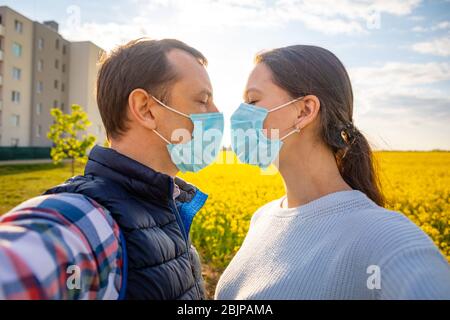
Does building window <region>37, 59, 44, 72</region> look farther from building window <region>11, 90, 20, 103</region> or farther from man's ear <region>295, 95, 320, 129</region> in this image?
man's ear <region>295, 95, 320, 129</region>

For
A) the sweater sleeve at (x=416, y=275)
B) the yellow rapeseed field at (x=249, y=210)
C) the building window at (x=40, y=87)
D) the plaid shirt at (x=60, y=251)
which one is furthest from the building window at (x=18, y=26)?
the sweater sleeve at (x=416, y=275)

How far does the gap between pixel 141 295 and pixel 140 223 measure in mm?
278

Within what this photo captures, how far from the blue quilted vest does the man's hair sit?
239 millimetres

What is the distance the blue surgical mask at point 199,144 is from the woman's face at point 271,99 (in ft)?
0.87

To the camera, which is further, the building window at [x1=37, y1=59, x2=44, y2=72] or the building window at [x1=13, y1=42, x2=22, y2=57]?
the building window at [x1=37, y1=59, x2=44, y2=72]

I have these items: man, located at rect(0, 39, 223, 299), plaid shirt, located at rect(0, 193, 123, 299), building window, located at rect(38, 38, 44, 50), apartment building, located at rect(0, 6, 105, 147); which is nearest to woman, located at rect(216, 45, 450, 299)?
man, located at rect(0, 39, 223, 299)

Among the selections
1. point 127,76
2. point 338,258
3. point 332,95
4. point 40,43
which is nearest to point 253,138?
point 332,95

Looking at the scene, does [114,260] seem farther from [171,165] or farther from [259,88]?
[259,88]

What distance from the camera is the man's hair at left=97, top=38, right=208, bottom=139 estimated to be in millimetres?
1983

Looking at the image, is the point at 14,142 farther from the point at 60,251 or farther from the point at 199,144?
the point at 60,251

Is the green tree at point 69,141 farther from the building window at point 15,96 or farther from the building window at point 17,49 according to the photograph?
the building window at point 17,49

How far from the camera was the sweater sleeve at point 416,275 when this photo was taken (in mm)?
1378

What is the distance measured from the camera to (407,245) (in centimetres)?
147
